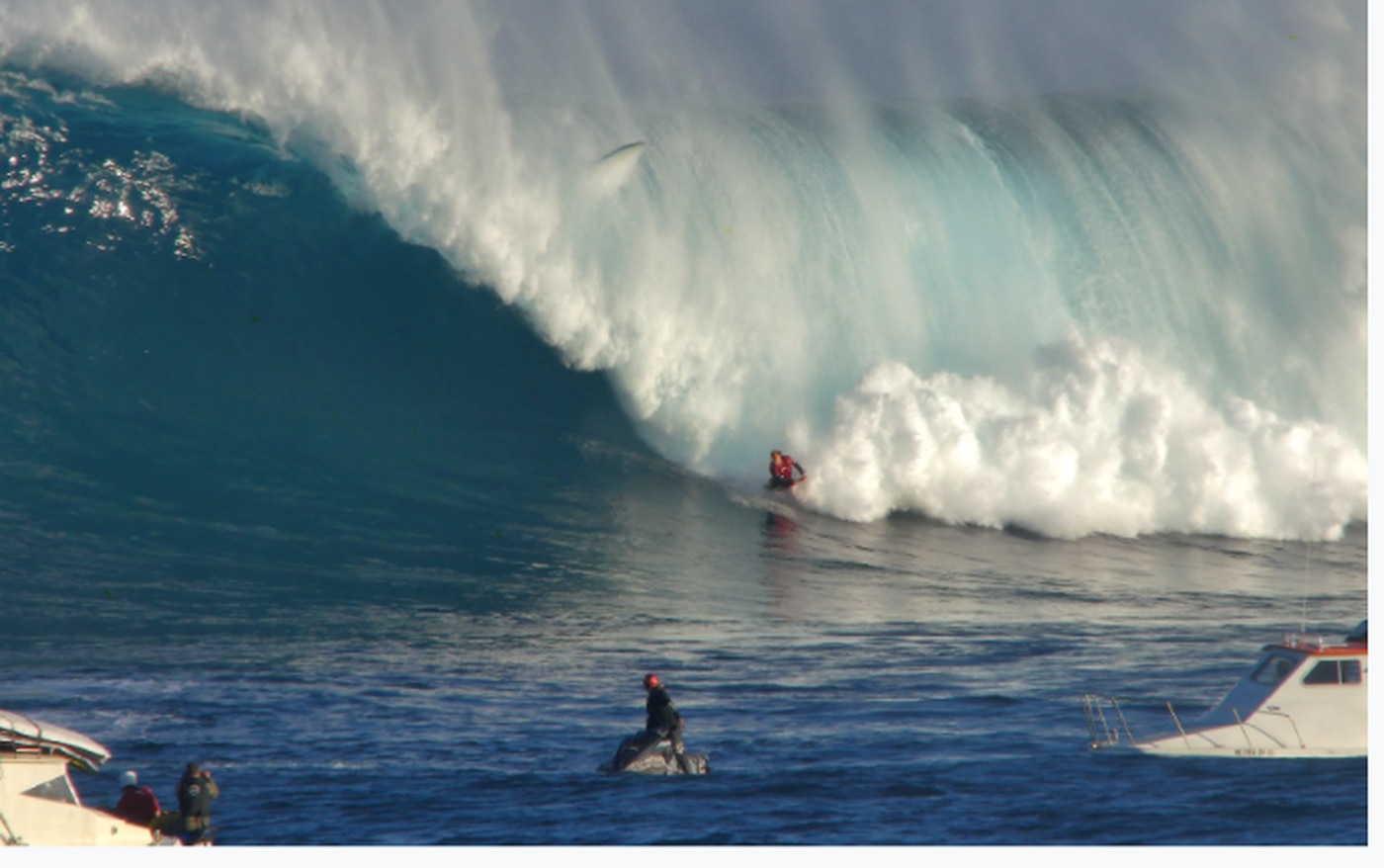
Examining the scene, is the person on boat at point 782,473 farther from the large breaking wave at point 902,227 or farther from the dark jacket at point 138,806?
the dark jacket at point 138,806

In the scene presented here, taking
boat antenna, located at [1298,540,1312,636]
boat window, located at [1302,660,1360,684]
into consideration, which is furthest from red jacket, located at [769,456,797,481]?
boat window, located at [1302,660,1360,684]

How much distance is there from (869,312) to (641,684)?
37.2 ft

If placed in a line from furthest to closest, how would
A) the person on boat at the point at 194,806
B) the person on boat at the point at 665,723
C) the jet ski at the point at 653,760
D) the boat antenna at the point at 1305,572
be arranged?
1. the boat antenna at the point at 1305,572
2. the person on boat at the point at 665,723
3. the jet ski at the point at 653,760
4. the person on boat at the point at 194,806

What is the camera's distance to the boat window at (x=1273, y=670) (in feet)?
35.5

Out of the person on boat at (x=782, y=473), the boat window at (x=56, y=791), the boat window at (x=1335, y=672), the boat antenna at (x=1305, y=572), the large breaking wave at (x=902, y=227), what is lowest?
the boat window at (x=56, y=791)

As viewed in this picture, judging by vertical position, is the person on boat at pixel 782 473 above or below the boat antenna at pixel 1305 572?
above

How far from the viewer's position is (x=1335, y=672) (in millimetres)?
10711

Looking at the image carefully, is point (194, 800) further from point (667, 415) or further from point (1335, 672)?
point (667, 415)

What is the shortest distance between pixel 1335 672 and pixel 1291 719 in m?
0.46

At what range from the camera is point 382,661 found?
12.7m

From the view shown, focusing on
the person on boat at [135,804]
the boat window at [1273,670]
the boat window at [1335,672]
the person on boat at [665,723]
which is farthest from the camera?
the boat window at [1273,670]

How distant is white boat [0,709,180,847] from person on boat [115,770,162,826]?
2.3 inches

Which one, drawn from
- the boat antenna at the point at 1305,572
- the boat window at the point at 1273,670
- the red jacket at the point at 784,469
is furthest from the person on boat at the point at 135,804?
the red jacket at the point at 784,469

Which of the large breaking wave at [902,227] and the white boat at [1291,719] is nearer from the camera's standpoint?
the white boat at [1291,719]
